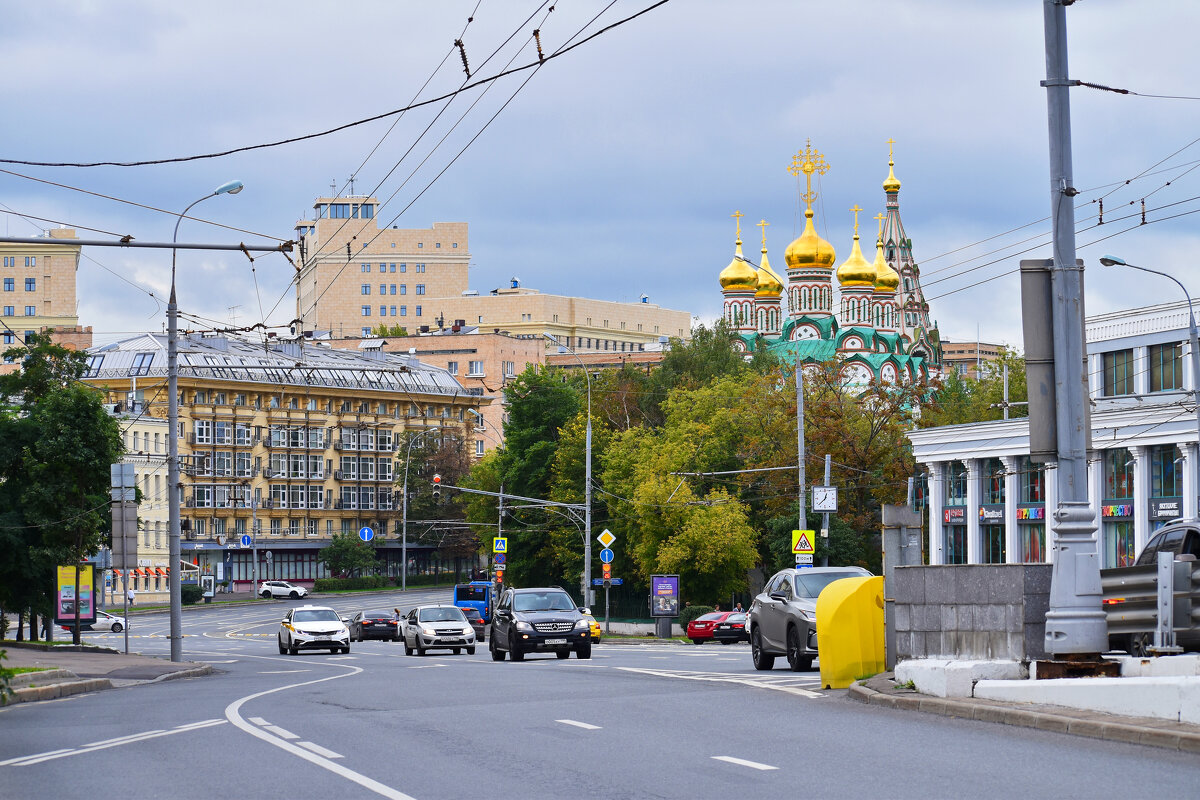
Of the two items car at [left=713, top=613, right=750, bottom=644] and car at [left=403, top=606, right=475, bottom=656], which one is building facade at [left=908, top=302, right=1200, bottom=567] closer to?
car at [left=713, top=613, right=750, bottom=644]

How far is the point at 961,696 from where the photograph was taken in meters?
15.9

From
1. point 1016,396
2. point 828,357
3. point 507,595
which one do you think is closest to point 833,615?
point 507,595

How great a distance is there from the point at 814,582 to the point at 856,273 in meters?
100

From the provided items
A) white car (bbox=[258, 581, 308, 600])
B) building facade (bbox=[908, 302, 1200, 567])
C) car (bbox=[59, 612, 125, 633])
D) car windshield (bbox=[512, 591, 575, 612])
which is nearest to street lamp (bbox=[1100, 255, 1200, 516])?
building facade (bbox=[908, 302, 1200, 567])

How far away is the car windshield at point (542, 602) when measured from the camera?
3416cm

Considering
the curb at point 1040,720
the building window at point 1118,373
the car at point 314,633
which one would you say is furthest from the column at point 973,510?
the curb at point 1040,720

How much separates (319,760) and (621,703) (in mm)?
5806

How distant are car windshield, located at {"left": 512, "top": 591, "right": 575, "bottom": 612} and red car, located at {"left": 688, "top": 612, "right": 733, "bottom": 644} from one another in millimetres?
17582

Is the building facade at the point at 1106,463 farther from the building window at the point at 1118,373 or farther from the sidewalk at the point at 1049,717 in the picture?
the sidewalk at the point at 1049,717

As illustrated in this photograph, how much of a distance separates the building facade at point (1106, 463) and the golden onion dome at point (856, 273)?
49.3m

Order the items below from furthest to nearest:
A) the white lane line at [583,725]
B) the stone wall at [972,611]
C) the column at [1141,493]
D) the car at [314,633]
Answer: the column at [1141,493] < the car at [314,633] < the stone wall at [972,611] < the white lane line at [583,725]

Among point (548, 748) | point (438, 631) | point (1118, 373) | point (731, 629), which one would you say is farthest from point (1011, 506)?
point (548, 748)

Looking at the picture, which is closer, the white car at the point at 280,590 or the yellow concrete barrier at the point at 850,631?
the yellow concrete barrier at the point at 850,631

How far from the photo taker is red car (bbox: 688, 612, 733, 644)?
51875 mm
